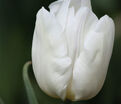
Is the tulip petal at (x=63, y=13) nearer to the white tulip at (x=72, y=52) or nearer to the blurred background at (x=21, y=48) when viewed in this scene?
the white tulip at (x=72, y=52)

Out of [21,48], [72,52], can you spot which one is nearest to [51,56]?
[72,52]

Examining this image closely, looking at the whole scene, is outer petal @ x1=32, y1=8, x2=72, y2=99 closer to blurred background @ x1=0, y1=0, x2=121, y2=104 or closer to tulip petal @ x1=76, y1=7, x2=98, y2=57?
tulip petal @ x1=76, y1=7, x2=98, y2=57

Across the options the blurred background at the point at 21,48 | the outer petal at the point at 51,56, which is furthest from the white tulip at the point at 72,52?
the blurred background at the point at 21,48

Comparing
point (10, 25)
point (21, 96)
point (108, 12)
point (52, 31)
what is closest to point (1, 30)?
point (10, 25)

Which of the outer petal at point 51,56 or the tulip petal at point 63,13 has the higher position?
the tulip petal at point 63,13

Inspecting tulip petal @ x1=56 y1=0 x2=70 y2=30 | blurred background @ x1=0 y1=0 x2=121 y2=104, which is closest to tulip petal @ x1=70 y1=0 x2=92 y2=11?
tulip petal @ x1=56 y1=0 x2=70 y2=30

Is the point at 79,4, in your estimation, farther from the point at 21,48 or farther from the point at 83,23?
the point at 21,48
